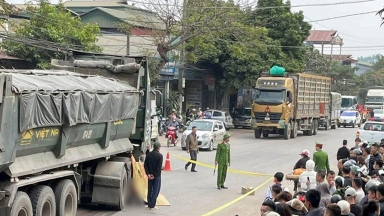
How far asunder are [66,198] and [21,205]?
83.8 inches

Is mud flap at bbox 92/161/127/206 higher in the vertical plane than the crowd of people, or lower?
lower

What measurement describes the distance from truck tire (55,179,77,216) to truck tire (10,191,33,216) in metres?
1.29

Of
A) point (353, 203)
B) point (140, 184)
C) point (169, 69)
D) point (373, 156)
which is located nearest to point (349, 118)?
point (169, 69)

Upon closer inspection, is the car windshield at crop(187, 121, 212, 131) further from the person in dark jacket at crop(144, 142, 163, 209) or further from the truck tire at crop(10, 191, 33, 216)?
the truck tire at crop(10, 191, 33, 216)

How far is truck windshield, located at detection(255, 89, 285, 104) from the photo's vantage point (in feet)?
133

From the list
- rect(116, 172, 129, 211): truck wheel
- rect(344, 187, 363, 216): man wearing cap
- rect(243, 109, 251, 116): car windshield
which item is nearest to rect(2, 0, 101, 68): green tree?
rect(243, 109, 251, 116): car windshield

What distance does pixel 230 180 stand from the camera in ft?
73.7

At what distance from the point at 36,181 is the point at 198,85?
4495 cm

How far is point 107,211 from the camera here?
616 inches

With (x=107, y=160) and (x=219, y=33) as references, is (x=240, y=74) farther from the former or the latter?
(x=107, y=160)

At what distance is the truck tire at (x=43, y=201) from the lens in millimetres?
11836

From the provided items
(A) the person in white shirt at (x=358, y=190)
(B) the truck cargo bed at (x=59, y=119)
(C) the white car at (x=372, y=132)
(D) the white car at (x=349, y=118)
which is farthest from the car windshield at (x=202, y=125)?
(D) the white car at (x=349, y=118)

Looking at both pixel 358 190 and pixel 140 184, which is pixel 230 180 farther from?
pixel 358 190

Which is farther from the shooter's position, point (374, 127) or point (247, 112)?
point (247, 112)
